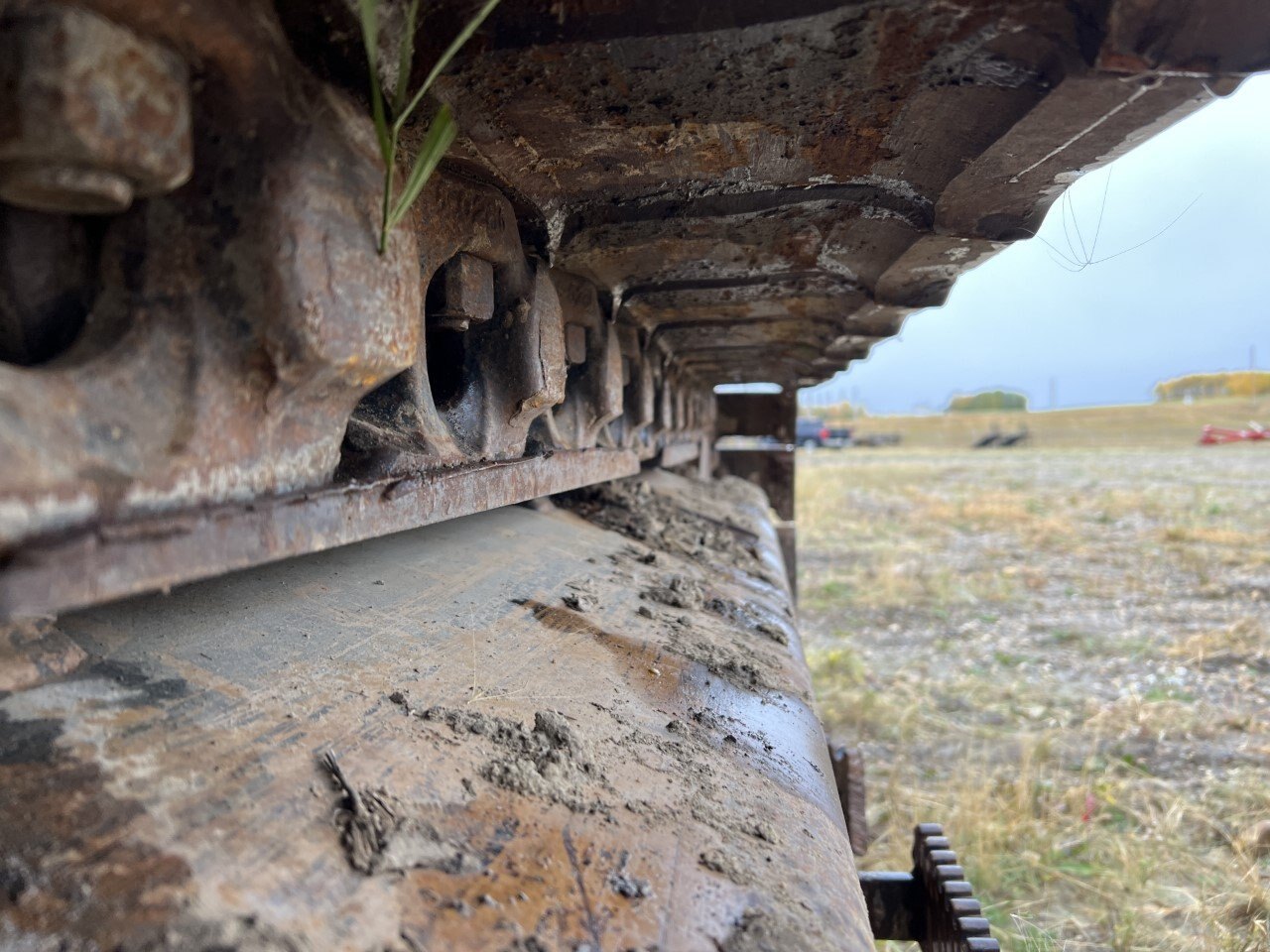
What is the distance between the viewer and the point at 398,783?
92 cm

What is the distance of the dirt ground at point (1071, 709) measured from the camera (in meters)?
3.46

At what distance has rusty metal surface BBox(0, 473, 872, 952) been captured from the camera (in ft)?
2.36

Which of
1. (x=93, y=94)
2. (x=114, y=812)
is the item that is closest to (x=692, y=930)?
(x=114, y=812)

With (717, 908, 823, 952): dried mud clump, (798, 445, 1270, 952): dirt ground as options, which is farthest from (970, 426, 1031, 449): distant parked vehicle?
(717, 908, 823, 952): dried mud clump

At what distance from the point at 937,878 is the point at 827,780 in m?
0.66

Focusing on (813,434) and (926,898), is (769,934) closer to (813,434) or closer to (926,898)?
(926,898)

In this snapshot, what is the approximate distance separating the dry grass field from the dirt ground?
24.0 m

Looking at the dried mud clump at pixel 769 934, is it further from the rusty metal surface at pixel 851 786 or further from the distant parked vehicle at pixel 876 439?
the distant parked vehicle at pixel 876 439

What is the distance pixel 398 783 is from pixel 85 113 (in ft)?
2.23

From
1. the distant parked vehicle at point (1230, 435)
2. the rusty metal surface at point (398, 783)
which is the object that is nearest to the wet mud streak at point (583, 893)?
the rusty metal surface at point (398, 783)

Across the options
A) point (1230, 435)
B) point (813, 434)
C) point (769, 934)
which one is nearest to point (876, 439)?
point (813, 434)

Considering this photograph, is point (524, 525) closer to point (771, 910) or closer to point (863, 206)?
point (863, 206)

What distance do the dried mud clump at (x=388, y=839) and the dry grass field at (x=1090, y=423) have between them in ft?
123

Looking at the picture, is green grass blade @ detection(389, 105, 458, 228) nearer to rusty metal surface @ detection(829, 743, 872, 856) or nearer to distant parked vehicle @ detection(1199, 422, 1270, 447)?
rusty metal surface @ detection(829, 743, 872, 856)
